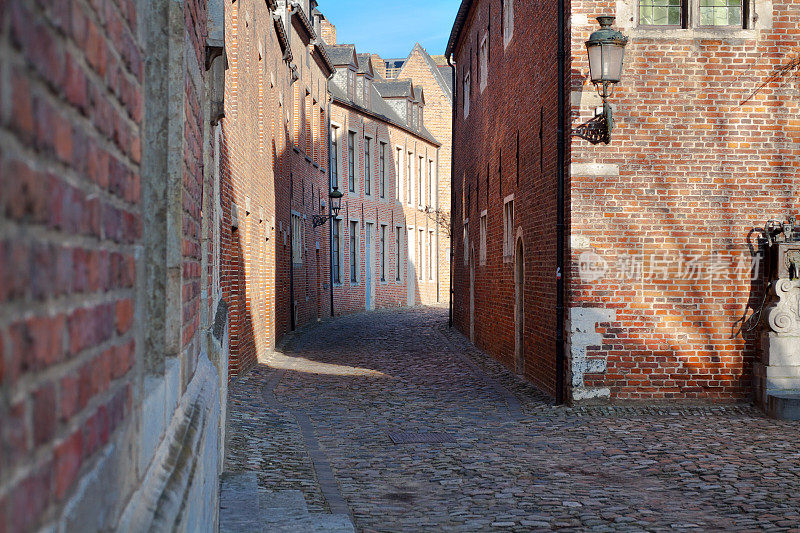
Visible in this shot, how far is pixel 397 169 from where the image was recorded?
36062 mm

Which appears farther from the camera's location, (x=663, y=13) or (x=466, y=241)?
(x=466, y=241)

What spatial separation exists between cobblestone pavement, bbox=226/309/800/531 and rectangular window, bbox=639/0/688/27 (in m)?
4.60

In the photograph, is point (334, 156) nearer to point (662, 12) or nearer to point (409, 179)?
point (409, 179)

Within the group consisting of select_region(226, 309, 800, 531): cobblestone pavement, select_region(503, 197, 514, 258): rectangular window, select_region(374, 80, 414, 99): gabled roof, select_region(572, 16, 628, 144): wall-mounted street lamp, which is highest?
select_region(374, 80, 414, 99): gabled roof

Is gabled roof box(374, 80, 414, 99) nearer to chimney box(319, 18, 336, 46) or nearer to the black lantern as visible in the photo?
chimney box(319, 18, 336, 46)

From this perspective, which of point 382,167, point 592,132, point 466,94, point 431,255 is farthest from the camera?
point 431,255

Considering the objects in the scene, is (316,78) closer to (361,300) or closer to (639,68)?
(361,300)

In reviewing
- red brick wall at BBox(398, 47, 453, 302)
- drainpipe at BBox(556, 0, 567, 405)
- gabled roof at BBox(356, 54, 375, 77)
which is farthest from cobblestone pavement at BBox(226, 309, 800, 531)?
red brick wall at BBox(398, 47, 453, 302)

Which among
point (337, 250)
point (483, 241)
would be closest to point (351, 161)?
point (337, 250)

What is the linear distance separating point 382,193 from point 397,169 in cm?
191

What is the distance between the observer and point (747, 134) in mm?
10078

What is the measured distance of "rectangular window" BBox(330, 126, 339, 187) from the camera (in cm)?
2966

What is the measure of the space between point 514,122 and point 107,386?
12700 millimetres

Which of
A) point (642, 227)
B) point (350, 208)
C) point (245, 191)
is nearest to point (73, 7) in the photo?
point (642, 227)
